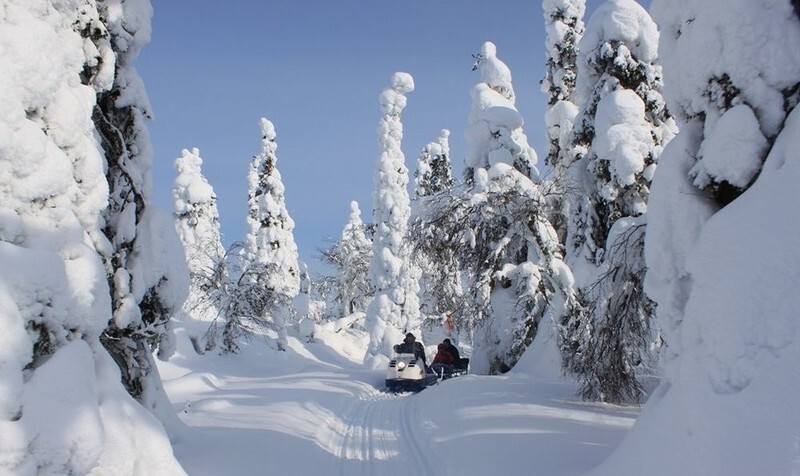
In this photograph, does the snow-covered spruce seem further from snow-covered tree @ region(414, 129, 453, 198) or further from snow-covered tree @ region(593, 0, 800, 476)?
snow-covered tree @ region(593, 0, 800, 476)

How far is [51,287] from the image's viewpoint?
4.35 meters

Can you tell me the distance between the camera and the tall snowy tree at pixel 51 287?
3936mm

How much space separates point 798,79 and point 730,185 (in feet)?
3.53

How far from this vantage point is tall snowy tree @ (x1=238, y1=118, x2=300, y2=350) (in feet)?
83.2

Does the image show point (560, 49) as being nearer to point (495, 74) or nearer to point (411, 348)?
point (495, 74)

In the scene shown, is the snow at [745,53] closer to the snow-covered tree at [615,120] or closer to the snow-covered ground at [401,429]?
the snow-covered ground at [401,429]

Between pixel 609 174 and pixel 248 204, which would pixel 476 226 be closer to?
pixel 609 174

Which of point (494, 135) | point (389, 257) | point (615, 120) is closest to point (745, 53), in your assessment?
point (615, 120)

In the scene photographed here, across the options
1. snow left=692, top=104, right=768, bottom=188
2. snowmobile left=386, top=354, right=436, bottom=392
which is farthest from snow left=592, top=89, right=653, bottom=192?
snowmobile left=386, top=354, right=436, bottom=392

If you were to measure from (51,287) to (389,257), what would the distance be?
1069 inches

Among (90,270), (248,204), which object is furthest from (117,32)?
(248,204)

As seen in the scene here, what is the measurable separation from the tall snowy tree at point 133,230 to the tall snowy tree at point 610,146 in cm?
698

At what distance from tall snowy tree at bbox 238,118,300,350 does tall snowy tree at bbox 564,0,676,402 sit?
48.3 feet

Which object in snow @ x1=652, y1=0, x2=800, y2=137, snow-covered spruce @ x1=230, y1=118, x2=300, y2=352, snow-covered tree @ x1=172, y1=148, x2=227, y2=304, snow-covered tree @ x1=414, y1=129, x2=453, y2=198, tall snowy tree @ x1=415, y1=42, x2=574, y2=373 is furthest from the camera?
snow-covered tree @ x1=414, y1=129, x2=453, y2=198
